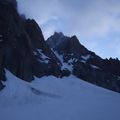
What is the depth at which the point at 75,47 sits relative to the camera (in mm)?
125188

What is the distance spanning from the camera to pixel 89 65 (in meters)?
117

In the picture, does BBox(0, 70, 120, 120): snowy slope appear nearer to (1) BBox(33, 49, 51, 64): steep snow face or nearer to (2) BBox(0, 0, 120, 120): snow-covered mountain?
(2) BBox(0, 0, 120, 120): snow-covered mountain

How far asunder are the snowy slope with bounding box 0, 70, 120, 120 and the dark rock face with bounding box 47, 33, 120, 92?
26.9 m

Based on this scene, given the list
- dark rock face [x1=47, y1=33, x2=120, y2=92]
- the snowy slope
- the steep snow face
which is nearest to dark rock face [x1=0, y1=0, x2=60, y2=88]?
the steep snow face

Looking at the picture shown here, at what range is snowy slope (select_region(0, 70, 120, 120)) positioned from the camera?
183 ft

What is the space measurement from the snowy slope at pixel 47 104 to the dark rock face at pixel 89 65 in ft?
88.3

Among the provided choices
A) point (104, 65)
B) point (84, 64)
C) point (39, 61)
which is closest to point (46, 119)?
point (39, 61)

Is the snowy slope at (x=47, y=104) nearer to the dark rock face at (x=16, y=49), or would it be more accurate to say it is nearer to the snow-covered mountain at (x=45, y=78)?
the snow-covered mountain at (x=45, y=78)

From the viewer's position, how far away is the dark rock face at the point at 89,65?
11244 cm

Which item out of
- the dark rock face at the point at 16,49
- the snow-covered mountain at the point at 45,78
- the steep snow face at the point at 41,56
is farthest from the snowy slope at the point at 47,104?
the steep snow face at the point at 41,56

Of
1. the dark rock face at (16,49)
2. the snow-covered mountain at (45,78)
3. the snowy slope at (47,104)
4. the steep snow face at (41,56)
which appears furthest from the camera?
the steep snow face at (41,56)

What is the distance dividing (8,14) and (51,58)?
30.4 metres

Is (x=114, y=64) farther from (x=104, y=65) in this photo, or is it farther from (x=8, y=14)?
(x=8, y=14)

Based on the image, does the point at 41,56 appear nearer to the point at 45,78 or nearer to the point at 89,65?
the point at 45,78
